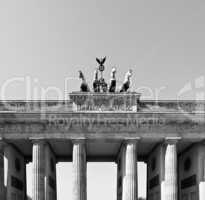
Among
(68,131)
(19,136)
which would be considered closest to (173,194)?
(68,131)

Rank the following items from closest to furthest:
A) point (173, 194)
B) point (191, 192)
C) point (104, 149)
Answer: point (173, 194)
point (191, 192)
point (104, 149)

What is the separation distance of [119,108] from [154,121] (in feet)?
14.7

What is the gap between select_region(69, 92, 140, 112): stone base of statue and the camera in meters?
38.7

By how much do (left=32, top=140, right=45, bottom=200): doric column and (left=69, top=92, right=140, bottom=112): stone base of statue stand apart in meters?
6.26

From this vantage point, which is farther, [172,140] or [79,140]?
[172,140]

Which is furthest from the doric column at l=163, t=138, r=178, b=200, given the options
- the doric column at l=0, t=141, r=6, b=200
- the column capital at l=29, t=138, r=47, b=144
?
the doric column at l=0, t=141, r=6, b=200

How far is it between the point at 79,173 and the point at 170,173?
11.0 meters

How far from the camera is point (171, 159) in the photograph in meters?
38.9

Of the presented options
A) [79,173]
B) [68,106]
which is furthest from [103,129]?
[79,173]

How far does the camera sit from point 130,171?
38.4 meters

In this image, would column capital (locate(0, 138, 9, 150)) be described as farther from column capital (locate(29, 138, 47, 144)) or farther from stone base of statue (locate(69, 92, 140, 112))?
stone base of statue (locate(69, 92, 140, 112))

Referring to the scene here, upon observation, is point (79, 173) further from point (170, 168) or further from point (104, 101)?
point (170, 168)

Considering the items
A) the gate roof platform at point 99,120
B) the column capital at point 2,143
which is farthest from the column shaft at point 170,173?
the column capital at point 2,143

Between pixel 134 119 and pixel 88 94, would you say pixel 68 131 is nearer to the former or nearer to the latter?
pixel 88 94
